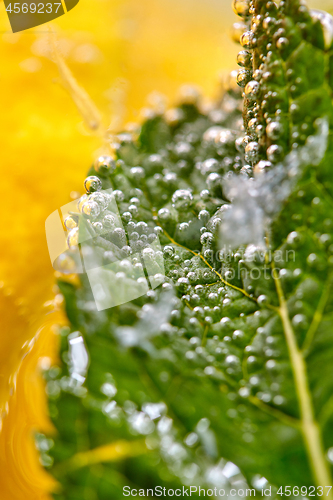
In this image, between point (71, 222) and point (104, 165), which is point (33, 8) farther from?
point (71, 222)

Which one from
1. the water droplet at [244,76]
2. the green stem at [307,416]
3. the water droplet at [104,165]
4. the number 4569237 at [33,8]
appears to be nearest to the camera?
the green stem at [307,416]

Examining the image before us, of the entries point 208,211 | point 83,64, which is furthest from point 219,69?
point 208,211

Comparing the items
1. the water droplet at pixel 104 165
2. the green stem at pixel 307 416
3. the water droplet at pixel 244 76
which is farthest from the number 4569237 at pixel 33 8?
the green stem at pixel 307 416

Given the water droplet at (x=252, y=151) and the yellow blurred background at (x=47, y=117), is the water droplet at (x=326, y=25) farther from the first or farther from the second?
the yellow blurred background at (x=47, y=117)

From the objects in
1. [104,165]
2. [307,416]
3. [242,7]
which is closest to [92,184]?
[104,165]

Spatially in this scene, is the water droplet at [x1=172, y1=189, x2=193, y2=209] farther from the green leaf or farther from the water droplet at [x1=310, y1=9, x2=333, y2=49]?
the water droplet at [x1=310, y1=9, x2=333, y2=49]

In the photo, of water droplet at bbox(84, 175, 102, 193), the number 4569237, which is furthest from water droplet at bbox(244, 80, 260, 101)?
the number 4569237
